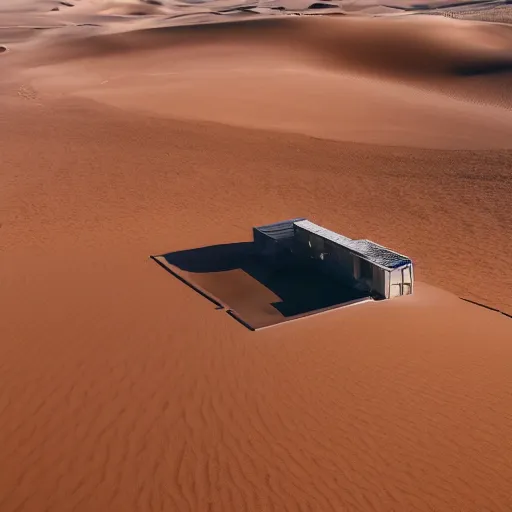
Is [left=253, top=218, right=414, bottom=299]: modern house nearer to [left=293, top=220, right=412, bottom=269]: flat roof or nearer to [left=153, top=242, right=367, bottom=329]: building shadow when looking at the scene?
[left=293, top=220, right=412, bottom=269]: flat roof

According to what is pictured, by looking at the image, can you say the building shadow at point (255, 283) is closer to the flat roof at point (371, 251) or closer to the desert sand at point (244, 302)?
the desert sand at point (244, 302)

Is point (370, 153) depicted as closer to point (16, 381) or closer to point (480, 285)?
point (480, 285)

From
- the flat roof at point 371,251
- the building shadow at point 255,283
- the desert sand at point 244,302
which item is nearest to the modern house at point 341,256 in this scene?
the flat roof at point 371,251

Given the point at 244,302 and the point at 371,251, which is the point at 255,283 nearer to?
the point at 244,302

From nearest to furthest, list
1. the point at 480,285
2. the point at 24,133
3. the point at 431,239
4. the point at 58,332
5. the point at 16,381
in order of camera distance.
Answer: the point at 16,381, the point at 58,332, the point at 480,285, the point at 431,239, the point at 24,133

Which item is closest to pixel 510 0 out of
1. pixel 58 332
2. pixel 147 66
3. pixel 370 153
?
pixel 147 66
